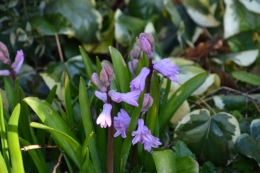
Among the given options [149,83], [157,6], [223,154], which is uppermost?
[149,83]

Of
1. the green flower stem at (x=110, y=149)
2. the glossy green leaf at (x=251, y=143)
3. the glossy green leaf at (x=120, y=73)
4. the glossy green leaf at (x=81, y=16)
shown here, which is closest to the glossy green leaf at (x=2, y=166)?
the green flower stem at (x=110, y=149)

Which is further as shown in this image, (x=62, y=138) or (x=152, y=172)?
(x=152, y=172)

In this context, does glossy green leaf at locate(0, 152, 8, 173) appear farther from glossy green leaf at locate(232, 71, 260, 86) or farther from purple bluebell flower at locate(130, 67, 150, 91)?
glossy green leaf at locate(232, 71, 260, 86)

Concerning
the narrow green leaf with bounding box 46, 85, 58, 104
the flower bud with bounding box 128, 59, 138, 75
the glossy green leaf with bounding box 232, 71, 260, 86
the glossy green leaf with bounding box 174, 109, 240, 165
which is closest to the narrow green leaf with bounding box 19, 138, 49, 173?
the narrow green leaf with bounding box 46, 85, 58, 104

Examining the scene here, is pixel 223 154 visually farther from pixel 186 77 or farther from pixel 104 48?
pixel 104 48

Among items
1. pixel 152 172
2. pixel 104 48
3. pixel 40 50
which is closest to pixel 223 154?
pixel 152 172

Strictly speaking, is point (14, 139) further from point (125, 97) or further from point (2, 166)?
point (125, 97)
